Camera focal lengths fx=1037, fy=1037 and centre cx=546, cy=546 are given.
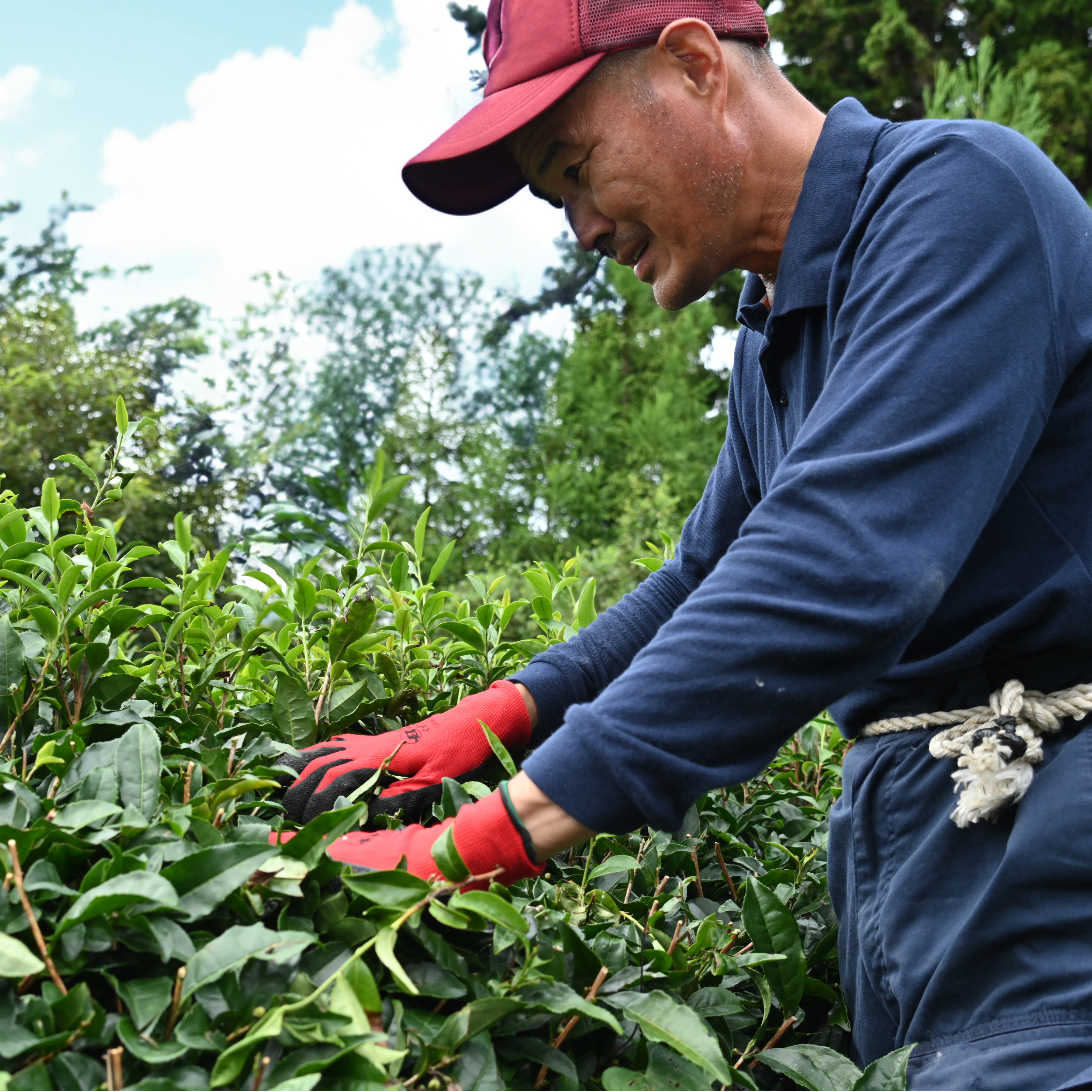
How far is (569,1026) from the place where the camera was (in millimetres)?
1088

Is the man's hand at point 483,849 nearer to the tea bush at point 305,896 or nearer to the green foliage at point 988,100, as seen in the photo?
the tea bush at point 305,896

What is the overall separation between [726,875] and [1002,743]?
1.68ft

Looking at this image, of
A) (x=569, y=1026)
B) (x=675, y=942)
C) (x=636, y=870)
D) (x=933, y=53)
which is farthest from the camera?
(x=933, y=53)

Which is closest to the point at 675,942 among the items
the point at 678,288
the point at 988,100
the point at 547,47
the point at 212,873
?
the point at 212,873

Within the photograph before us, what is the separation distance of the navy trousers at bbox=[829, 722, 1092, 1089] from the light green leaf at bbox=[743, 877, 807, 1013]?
0.13 m

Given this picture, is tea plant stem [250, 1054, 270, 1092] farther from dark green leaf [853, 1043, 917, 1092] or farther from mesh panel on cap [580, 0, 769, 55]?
mesh panel on cap [580, 0, 769, 55]

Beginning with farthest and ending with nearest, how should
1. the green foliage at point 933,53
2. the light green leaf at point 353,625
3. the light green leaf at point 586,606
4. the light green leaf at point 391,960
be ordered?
the green foliage at point 933,53
the light green leaf at point 586,606
the light green leaf at point 353,625
the light green leaf at point 391,960

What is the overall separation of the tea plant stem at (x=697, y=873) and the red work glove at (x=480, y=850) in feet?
1.52

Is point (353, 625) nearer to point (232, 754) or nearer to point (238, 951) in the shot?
point (232, 754)

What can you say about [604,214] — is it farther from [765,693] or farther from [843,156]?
[765,693]

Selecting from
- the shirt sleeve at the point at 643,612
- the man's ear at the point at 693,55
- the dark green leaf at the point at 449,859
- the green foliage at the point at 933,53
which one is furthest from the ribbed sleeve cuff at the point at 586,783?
the green foliage at the point at 933,53

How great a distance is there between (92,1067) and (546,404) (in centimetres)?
1168

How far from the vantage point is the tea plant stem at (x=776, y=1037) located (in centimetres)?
132

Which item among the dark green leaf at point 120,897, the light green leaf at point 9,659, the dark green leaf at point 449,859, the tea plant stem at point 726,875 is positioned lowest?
the tea plant stem at point 726,875
